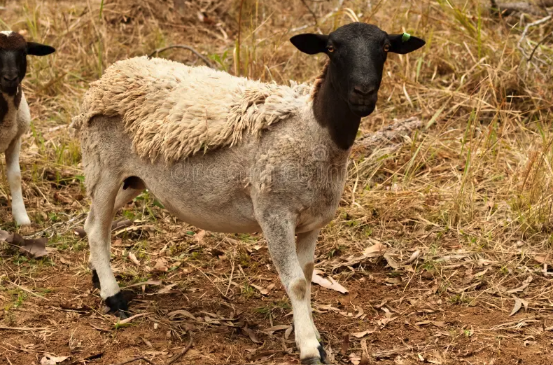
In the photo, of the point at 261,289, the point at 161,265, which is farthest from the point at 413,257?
the point at 161,265

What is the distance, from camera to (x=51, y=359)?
447cm

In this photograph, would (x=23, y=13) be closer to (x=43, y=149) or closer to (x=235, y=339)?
(x=43, y=149)

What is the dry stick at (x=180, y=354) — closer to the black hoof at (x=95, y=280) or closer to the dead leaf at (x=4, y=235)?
the black hoof at (x=95, y=280)

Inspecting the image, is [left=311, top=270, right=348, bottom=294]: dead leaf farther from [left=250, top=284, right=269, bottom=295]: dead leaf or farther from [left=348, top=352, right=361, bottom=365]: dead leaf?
[left=348, top=352, right=361, bottom=365]: dead leaf

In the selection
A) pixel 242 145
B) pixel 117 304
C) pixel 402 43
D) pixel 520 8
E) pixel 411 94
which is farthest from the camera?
pixel 520 8

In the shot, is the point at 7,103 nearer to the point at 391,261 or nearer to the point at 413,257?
the point at 391,261

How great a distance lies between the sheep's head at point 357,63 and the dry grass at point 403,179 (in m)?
1.61

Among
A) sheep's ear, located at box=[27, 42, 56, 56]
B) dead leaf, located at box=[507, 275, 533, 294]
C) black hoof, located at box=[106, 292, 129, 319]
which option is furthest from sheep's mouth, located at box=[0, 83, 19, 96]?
dead leaf, located at box=[507, 275, 533, 294]

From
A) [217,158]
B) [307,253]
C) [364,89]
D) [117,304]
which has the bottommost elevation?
[117,304]

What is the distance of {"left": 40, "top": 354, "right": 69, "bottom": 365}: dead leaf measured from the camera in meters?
4.44

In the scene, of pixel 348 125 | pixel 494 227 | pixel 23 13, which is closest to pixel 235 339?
pixel 348 125

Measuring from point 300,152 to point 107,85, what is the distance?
1509 mm

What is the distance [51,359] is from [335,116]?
7.03ft

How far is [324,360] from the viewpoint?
14.5 ft
